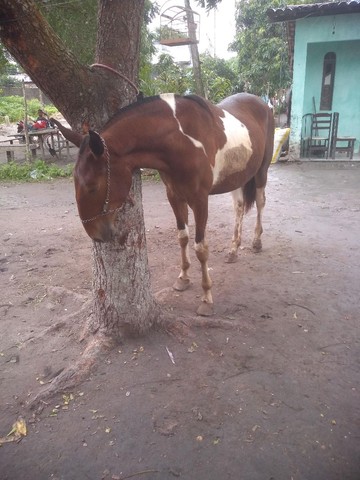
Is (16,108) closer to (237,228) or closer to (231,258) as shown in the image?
(237,228)

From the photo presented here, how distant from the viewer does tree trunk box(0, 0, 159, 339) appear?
1.97m

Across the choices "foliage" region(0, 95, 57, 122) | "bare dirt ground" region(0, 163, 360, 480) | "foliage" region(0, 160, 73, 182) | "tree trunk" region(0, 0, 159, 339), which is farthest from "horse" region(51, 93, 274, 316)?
"foliage" region(0, 95, 57, 122)

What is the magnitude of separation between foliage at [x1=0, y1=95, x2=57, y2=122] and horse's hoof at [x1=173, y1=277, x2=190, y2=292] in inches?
952

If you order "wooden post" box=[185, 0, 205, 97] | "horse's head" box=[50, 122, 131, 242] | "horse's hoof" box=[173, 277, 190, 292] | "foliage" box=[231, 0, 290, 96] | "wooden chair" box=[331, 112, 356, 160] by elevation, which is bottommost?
"horse's hoof" box=[173, 277, 190, 292]

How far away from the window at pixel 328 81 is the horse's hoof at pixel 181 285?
9.09 metres

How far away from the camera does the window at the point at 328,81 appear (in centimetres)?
1012

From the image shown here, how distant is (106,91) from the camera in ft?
7.47

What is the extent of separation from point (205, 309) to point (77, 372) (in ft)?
3.95

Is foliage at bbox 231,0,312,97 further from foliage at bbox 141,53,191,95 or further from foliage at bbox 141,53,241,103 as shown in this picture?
foliage at bbox 141,53,191,95

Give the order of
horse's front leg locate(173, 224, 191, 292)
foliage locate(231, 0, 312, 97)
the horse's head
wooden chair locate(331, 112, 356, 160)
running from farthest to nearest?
foliage locate(231, 0, 312, 97) < wooden chair locate(331, 112, 356, 160) < horse's front leg locate(173, 224, 191, 292) < the horse's head

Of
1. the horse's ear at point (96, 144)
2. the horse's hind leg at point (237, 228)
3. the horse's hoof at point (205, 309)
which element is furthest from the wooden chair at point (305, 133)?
the horse's ear at point (96, 144)

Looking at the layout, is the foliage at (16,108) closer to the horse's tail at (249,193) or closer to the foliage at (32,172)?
the foliage at (32,172)

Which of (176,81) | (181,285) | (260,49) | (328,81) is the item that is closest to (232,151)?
(181,285)

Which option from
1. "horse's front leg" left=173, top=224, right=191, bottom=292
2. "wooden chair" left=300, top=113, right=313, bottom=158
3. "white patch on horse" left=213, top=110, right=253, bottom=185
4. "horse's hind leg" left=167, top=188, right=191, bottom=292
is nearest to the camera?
"white patch on horse" left=213, top=110, right=253, bottom=185
